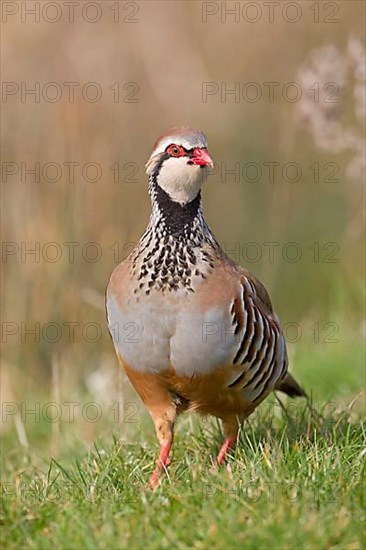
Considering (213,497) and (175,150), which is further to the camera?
(175,150)

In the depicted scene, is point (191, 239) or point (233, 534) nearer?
point (233, 534)

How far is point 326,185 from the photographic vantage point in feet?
34.5

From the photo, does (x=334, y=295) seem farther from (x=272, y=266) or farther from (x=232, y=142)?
(x=232, y=142)

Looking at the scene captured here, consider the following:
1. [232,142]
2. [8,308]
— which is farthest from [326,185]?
[8,308]

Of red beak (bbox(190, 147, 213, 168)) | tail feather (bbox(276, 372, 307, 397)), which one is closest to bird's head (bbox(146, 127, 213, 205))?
red beak (bbox(190, 147, 213, 168))

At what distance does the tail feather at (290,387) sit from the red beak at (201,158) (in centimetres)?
127

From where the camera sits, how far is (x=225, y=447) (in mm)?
4559

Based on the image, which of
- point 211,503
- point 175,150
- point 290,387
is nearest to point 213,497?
point 211,503

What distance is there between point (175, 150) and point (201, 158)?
5.5 inches

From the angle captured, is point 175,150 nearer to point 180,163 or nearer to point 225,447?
point 180,163

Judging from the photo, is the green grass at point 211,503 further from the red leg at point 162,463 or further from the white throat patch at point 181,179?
the white throat patch at point 181,179

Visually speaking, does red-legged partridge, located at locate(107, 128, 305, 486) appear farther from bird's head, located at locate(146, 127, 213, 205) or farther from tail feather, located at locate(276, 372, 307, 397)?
tail feather, located at locate(276, 372, 307, 397)

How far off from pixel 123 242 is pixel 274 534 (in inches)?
225

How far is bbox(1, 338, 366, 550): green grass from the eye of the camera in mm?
3188
